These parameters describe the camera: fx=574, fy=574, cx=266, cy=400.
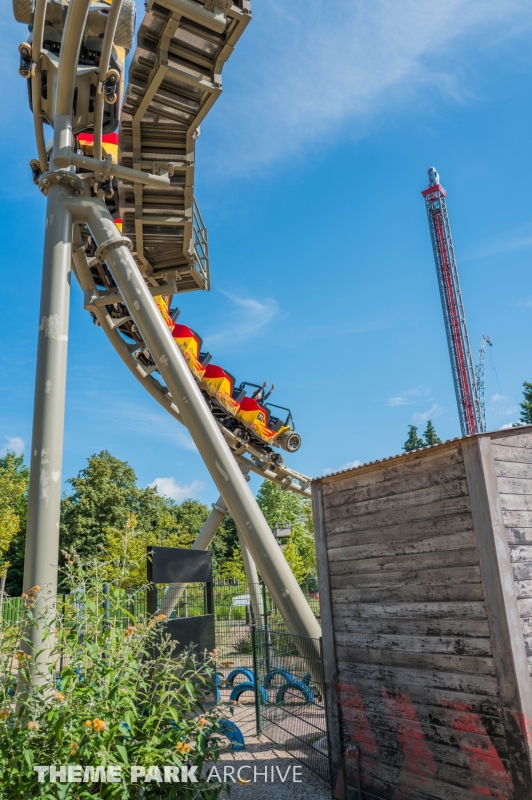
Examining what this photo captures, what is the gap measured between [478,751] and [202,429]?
3.68 meters

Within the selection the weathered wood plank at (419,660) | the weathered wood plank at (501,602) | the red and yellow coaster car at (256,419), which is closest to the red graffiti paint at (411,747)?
the weathered wood plank at (419,660)

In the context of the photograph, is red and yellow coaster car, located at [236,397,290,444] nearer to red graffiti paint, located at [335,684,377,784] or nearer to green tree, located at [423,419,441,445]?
red graffiti paint, located at [335,684,377,784]

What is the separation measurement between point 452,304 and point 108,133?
3650cm

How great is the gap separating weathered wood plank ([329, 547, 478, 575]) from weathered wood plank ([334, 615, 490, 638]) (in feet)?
1.26

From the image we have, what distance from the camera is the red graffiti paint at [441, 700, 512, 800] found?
12.2ft

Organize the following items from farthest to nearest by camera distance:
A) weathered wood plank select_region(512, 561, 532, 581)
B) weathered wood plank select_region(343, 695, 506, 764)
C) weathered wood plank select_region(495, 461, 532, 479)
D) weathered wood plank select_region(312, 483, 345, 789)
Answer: weathered wood plank select_region(312, 483, 345, 789), weathered wood plank select_region(495, 461, 532, 479), weathered wood plank select_region(512, 561, 532, 581), weathered wood plank select_region(343, 695, 506, 764)

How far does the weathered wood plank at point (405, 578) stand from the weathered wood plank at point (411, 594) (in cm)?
2

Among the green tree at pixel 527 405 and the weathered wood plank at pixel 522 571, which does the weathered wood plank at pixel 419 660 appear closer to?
the weathered wood plank at pixel 522 571

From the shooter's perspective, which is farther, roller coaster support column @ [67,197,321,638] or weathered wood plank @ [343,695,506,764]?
roller coaster support column @ [67,197,321,638]

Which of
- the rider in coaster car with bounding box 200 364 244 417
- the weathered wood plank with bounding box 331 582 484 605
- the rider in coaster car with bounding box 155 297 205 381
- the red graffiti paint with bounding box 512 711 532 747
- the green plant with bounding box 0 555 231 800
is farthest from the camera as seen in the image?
the rider in coaster car with bounding box 200 364 244 417

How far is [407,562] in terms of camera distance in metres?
4.55

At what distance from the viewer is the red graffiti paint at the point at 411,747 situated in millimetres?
4176

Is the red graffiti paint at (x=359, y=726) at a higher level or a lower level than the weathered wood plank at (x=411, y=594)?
lower

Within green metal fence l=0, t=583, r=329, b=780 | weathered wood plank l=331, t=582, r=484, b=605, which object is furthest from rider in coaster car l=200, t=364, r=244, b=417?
weathered wood plank l=331, t=582, r=484, b=605
